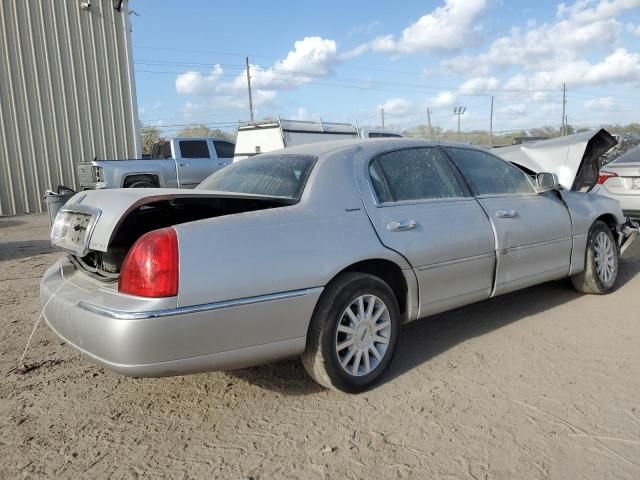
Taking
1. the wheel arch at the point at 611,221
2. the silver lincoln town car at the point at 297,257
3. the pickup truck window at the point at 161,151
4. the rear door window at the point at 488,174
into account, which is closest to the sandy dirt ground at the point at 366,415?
the silver lincoln town car at the point at 297,257

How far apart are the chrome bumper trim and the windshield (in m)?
0.67

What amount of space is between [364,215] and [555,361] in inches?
66.7

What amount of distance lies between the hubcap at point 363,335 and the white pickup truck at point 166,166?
9.23 meters

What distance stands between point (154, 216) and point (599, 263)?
4.18m

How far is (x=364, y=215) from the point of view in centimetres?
330

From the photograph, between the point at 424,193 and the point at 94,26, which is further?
the point at 94,26

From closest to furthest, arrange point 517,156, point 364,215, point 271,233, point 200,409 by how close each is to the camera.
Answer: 1. point 271,233
2. point 200,409
3. point 364,215
4. point 517,156

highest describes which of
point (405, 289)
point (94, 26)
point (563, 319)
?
point (94, 26)

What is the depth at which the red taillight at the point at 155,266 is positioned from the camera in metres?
2.56

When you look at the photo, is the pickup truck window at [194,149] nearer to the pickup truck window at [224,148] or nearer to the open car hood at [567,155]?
the pickup truck window at [224,148]

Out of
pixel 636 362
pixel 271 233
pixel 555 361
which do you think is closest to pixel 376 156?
pixel 271 233

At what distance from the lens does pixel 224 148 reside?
45.4 ft

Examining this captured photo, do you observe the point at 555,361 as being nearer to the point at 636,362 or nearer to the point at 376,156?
the point at 636,362

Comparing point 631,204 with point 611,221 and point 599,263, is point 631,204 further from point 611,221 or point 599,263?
point 599,263
